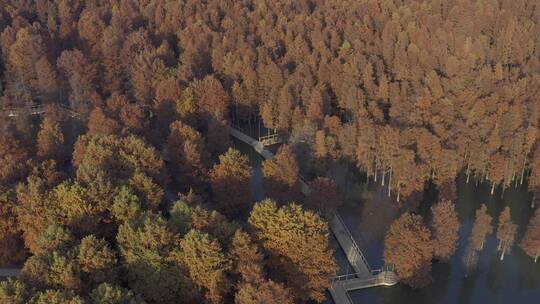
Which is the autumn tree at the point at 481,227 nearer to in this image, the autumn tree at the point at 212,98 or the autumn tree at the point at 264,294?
the autumn tree at the point at 264,294

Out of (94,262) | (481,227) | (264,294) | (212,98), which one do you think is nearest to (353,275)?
(481,227)

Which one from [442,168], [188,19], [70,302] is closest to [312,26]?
[188,19]

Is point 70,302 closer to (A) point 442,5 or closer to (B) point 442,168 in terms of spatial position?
(B) point 442,168

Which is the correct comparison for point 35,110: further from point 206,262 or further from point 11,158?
point 206,262

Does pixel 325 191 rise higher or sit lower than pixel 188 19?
lower

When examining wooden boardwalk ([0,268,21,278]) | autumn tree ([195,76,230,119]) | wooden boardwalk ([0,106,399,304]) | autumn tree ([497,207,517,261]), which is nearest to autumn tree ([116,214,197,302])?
wooden boardwalk ([0,268,21,278])

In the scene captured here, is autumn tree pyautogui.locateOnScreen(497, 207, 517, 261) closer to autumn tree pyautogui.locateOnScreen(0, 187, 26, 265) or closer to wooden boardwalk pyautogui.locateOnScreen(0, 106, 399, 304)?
wooden boardwalk pyautogui.locateOnScreen(0, 106, 399, 304)

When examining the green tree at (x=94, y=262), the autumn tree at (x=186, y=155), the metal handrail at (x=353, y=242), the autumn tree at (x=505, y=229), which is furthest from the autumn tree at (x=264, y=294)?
the autumn tree at (x=505, y=229)
